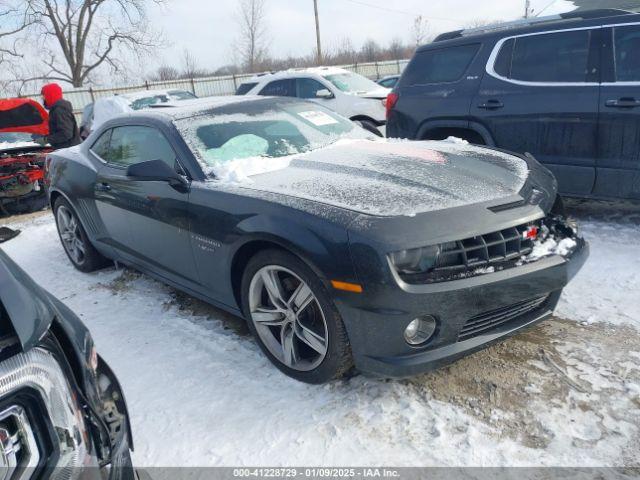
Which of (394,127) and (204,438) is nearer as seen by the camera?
(204,438)

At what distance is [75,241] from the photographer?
474 centimetres

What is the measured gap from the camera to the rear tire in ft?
15.0

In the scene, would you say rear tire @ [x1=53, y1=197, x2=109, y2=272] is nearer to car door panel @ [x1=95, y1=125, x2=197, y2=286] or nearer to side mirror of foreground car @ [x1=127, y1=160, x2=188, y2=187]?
car door panel @ [x1=95, y1=125, x2=197, y2=286]

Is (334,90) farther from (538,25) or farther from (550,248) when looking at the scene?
(550,248)

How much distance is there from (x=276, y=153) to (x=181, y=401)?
5.61ft

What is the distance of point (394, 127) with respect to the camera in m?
5.54

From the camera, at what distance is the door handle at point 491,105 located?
468 cm

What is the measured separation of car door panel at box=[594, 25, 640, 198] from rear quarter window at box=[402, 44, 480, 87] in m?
1.28

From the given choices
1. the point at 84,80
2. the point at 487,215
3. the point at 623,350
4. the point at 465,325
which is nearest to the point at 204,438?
the point at 465,325

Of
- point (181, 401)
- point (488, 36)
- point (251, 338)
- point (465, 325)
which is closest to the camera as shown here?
point (465, 325)

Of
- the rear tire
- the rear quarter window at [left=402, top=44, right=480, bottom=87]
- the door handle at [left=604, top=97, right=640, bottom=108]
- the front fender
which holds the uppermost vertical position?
the rear quarter window at [left=402, top=44, right=480, bottom=87]

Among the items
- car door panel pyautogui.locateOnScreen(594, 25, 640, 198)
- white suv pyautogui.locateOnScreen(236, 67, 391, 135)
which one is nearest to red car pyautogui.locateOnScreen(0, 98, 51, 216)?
white suv pyautogui.locateOnScreen(236, 67, 391, 135)

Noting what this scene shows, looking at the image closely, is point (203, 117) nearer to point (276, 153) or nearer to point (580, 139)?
point (276, 153)

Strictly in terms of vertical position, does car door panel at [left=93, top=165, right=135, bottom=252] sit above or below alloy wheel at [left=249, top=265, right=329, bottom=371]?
above
